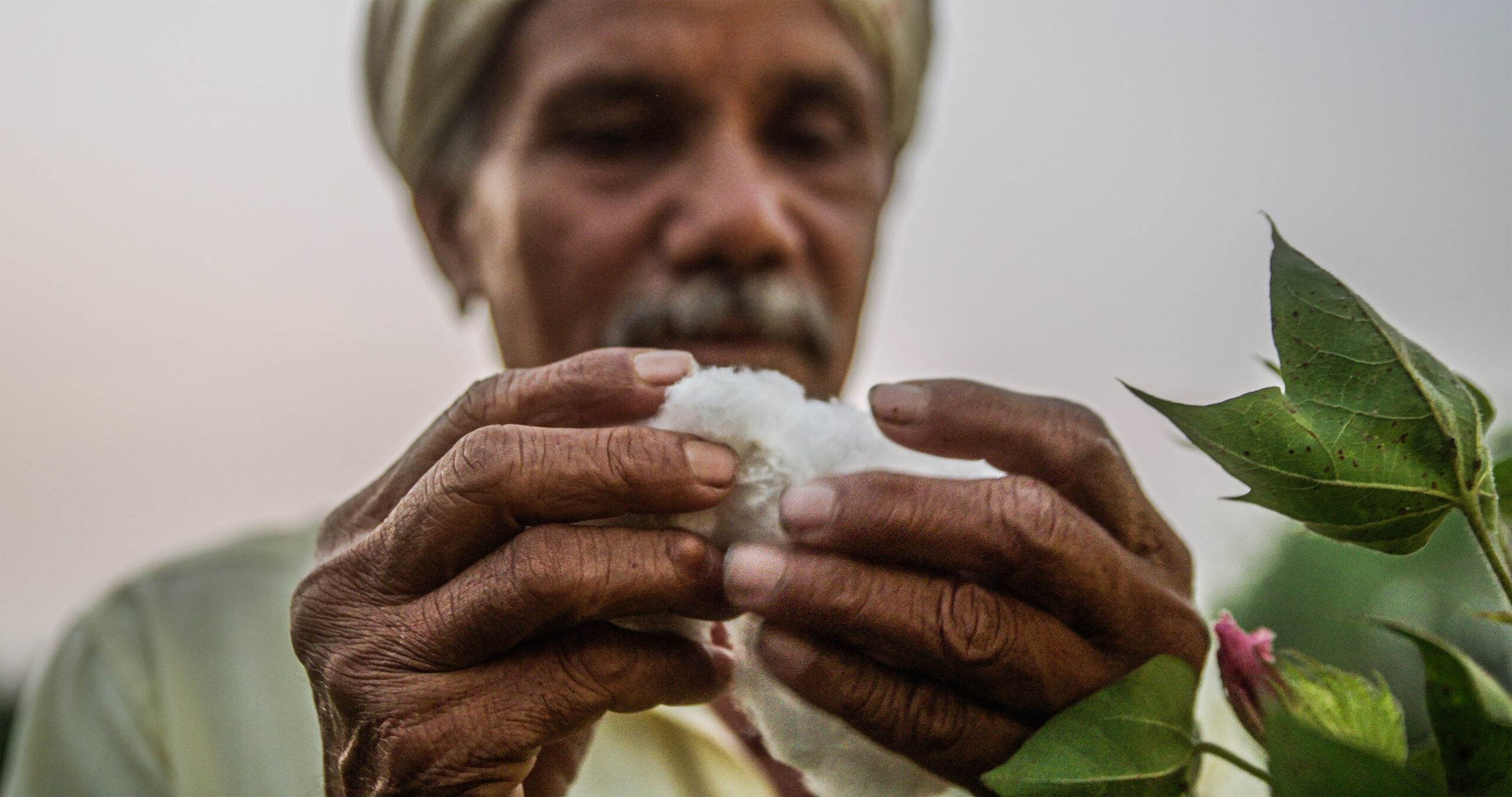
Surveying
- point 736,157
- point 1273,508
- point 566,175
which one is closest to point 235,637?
point 566,175

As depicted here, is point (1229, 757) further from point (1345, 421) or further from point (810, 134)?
point (810, 134)

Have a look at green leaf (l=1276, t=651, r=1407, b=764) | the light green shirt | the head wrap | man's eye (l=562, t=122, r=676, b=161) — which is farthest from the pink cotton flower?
the head wrap

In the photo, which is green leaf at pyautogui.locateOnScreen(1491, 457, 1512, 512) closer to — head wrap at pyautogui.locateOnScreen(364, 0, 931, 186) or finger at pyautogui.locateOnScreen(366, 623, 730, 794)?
finger at pyautogui.locateOnScreen(366, 623, 730, 794)

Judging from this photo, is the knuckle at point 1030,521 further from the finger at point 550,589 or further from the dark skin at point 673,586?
the finger at point 550,589

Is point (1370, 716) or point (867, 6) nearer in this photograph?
point (1370, 716)

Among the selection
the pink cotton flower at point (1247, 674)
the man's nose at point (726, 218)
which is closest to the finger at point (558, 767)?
the pink cotton flower at point (1247, 674)

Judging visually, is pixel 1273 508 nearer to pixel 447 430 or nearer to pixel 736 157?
pixel 447 430

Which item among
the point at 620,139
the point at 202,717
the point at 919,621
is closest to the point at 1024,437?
the point at 919,621
